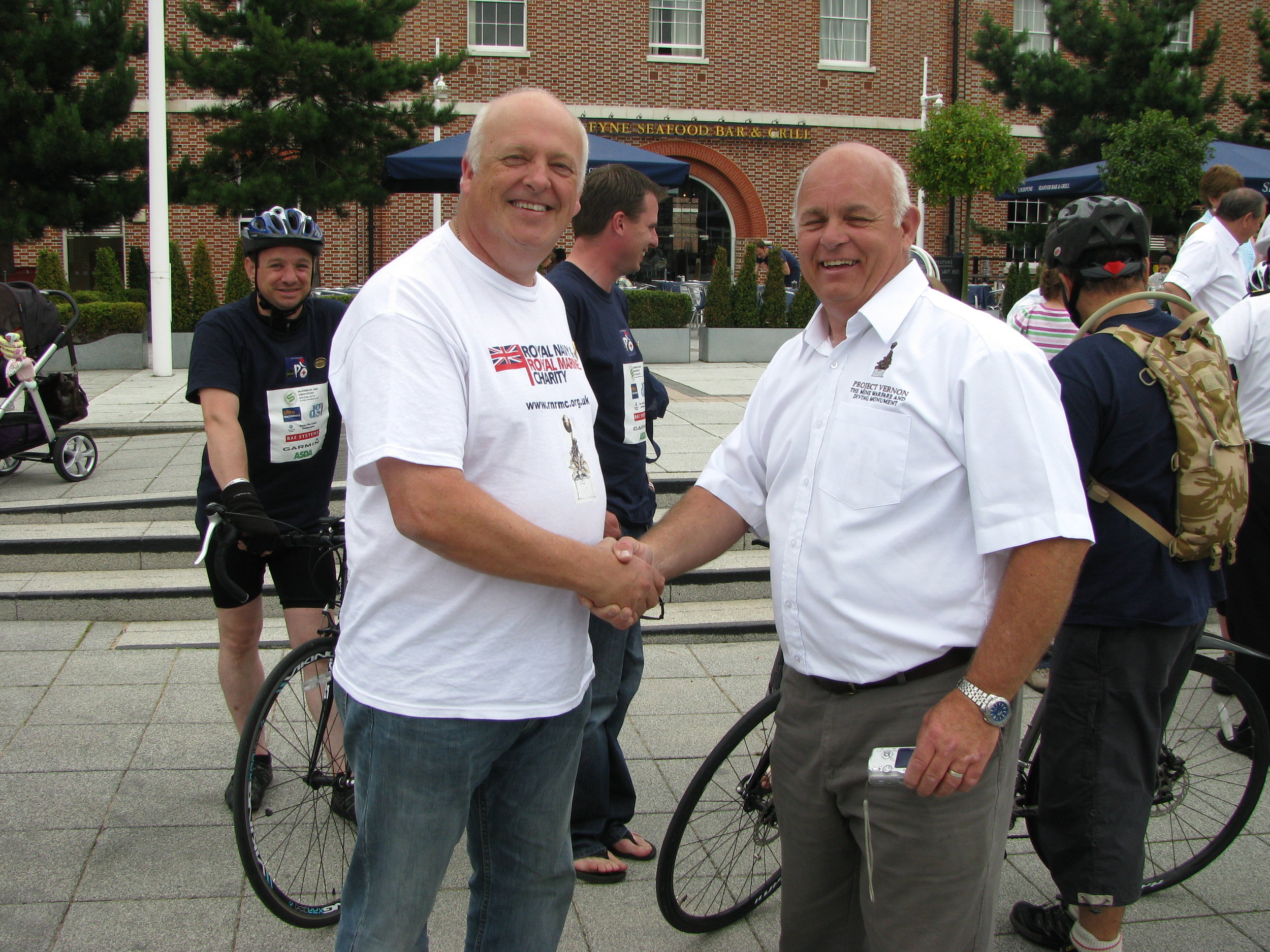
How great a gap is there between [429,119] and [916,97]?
1270cm

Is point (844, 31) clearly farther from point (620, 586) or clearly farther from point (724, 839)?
point (620, 586)

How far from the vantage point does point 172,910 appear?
309 cm

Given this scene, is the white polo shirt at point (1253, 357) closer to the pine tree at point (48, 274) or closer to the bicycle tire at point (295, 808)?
the bicycle tire at point (295, 808)

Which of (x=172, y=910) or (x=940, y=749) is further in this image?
(x=172, y=910)

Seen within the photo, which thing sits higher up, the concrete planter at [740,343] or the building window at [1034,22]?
the building window at [1034,22]

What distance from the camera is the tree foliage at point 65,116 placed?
1556 cm

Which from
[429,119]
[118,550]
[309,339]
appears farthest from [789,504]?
[429,119]

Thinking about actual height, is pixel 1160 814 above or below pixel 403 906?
below

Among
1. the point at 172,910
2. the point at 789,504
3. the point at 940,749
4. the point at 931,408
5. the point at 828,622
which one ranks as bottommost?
the point at 172,910

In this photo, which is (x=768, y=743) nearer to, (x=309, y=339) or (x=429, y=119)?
(x=309, y=339)

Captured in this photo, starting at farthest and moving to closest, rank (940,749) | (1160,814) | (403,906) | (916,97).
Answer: (916,97)
(1160,814)
(403,906)
(940,749)

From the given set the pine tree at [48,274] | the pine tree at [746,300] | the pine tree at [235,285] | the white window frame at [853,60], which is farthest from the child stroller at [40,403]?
the white window frame at [853,60]

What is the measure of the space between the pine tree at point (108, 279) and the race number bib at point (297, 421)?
39.7ft

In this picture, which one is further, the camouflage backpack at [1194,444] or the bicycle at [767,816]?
the bicycle at [767,816]
